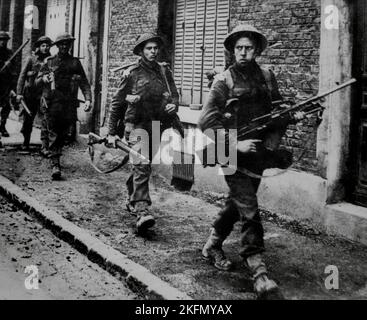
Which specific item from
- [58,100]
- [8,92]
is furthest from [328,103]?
[8,92]

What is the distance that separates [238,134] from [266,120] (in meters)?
0.27

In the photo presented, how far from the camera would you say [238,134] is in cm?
424

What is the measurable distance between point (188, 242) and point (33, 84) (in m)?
6.52

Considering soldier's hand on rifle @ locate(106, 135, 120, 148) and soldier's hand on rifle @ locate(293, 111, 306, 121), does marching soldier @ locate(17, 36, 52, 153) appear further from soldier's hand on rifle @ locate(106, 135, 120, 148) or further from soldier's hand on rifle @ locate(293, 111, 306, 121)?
soldier's hand on rifle @ locate(293, 111, 306, 121)

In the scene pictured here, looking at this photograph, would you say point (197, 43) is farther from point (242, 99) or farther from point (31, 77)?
point (242, 99)

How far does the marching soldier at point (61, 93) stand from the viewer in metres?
7.97

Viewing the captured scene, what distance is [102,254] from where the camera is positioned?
15.4ft

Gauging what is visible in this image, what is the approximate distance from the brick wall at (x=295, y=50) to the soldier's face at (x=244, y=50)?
1.83m

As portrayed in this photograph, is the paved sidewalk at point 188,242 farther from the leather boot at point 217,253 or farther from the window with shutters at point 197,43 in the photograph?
the window with shutters at point 197,43

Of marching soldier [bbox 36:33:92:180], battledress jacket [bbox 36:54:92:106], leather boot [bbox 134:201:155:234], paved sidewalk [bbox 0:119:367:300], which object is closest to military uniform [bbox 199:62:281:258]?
paved sidewalk [bbox 0:119:367:300]

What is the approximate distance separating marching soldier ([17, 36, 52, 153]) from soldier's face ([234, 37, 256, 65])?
246 inches

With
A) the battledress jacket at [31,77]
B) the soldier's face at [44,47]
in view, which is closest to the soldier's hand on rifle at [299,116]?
the battledress jacket at [31,77]

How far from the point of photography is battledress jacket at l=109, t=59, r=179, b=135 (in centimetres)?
582
